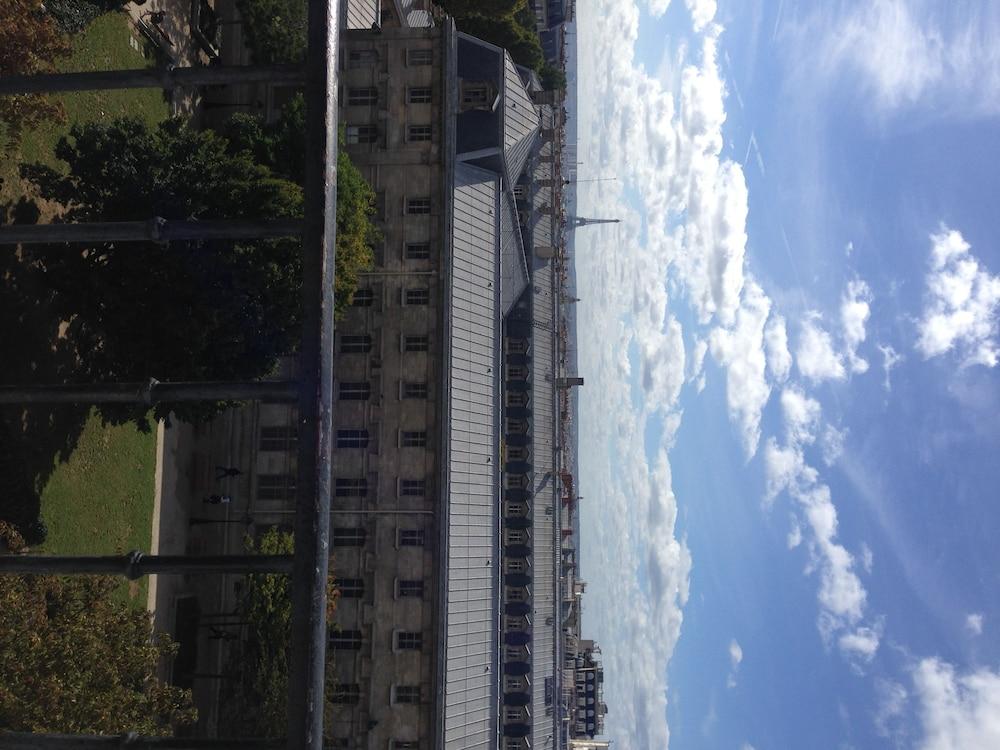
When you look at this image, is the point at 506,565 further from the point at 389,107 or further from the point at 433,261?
the point at 389,107

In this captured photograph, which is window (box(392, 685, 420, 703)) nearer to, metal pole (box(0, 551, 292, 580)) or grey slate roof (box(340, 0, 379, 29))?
metal pole (box(0, 551, 292, 580))

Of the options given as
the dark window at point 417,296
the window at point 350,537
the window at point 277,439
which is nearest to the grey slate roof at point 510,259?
the dark window at point 417,296

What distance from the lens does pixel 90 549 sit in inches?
1586

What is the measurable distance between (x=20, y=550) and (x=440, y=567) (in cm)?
2661

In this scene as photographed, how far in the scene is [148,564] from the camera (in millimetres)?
15664

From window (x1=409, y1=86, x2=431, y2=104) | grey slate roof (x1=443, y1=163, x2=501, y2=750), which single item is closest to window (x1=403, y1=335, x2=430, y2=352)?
grey slate roof (x1=443, y1=163, x2=501, y2=750)

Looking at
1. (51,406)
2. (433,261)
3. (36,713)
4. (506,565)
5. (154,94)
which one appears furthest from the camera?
(506,565)

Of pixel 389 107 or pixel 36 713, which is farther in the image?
pixel 389 107

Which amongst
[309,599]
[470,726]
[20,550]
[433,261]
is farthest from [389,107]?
[309,599]

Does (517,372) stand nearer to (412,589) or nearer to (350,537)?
(350,537)

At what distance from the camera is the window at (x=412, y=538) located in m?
52.2

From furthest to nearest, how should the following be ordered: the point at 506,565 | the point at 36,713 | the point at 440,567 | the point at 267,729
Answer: the point at 506,565, the point at 440,567, the point at 267,729, the point at 36,713

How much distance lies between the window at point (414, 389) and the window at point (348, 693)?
1816 centimetres

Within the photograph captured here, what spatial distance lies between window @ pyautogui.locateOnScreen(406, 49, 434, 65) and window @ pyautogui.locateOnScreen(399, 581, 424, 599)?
34.1 metres
